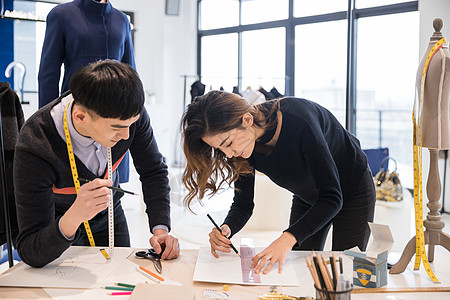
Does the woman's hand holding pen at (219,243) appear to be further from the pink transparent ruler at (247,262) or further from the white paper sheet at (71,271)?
the white paper sheet at (71,271)

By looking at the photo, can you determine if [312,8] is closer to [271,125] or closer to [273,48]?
[273,48]

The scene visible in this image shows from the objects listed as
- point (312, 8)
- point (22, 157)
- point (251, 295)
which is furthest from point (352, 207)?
point (312, 8)

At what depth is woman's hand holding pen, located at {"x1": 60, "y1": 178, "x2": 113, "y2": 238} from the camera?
125 centimetres

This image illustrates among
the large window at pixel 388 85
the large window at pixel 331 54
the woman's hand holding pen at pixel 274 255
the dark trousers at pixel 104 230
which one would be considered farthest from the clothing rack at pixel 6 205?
the large window at pixel 388 85

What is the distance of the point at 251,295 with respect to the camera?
1191 millimetres

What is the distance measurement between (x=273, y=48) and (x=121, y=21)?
529 centimetres

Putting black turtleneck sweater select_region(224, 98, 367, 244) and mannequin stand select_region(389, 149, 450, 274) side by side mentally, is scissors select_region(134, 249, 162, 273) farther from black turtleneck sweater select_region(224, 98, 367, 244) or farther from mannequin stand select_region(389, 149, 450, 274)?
mannequin stand select_region(389, 149, 450, 274)

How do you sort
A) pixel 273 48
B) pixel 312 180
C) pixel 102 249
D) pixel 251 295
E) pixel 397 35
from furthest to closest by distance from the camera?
1. pixel 273 48
2. pixel 397 35
3. pixel 312 180
4. pixel 102 249
5. pixel 251 295

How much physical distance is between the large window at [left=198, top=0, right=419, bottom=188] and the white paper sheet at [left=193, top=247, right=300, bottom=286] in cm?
341

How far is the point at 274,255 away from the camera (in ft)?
4.47

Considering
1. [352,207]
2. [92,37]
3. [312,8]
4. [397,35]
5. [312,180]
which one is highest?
[312,8]

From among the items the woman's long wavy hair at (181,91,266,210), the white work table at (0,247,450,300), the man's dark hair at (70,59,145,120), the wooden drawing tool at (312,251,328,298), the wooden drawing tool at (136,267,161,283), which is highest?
the man's dark hair at (70,59,145,120)

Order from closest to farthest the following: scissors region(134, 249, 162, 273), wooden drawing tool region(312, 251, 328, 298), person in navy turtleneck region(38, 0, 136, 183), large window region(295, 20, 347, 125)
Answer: wooden drawing tool region(312, 251, 328, 298), scissors region(134, 249, 162, 273), person in navy turtleneck region(38, 0, 136, 183), large window region(295, 20, 347, 125)

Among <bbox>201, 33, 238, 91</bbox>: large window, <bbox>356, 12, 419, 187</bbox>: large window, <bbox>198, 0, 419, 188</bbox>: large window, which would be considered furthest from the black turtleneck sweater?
<bbox>201, 33, 238, 91</bbox>: large window
